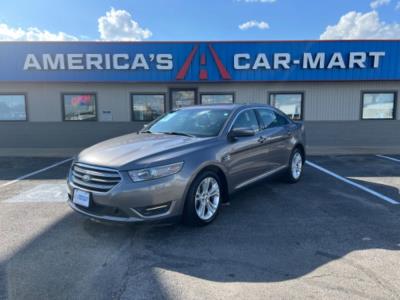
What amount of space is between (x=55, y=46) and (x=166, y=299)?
1063 cm

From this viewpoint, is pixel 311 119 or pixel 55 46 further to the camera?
pixel 311 119

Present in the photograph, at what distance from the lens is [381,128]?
1152 cm

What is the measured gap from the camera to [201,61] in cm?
1064

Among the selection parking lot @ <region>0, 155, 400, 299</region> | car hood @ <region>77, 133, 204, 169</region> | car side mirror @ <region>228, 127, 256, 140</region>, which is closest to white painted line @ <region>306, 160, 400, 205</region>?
parking lot @ <region>0, 155, 400, 299</region>

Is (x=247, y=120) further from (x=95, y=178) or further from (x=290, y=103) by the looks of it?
(x=290, y=103)

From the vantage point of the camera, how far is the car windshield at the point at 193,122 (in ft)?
14.8

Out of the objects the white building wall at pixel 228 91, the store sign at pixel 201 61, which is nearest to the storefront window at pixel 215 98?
the white building wall at pixel 228 91

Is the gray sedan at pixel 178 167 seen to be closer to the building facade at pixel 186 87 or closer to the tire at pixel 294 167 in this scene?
the tire at pixel 294 167

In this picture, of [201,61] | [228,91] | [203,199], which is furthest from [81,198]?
[228,91]

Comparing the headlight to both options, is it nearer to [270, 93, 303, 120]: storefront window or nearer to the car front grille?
the car front grille

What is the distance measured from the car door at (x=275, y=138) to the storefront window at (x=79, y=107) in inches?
312

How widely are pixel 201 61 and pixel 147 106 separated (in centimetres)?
267

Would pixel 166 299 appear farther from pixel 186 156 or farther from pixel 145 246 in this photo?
pixel 186 156

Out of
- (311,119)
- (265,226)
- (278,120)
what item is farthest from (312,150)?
(265,226)
